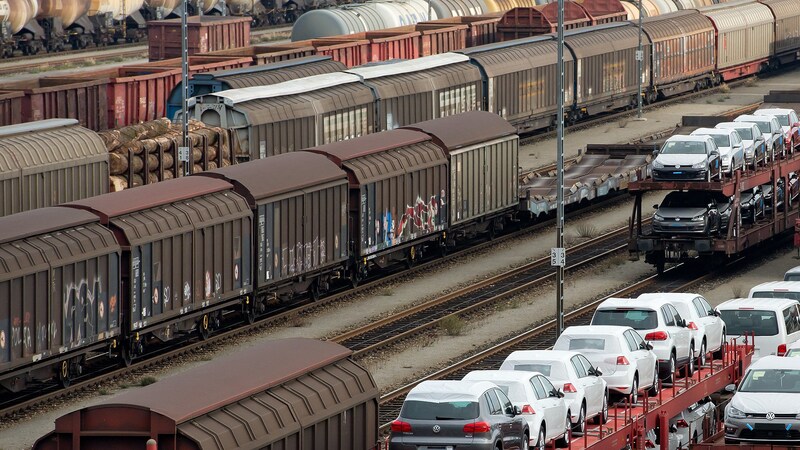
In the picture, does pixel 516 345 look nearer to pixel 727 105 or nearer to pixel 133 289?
pixel 133 289

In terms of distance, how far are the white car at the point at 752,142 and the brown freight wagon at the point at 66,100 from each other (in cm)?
1837

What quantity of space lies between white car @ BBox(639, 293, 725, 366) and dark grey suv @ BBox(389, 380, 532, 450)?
7564 millimetres

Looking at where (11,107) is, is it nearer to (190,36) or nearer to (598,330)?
(598,330)

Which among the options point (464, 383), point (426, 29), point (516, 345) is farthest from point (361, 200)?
point (426, 29)

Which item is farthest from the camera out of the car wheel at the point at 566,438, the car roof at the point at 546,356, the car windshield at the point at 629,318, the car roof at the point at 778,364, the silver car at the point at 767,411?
the car windshield at the point at 629,318

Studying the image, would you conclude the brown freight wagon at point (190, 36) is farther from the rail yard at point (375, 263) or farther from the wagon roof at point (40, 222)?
the wagon roof at point (40, 222)

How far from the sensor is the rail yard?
72.0 ft

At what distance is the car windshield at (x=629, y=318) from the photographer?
1102 inches

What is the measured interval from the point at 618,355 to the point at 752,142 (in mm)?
18954

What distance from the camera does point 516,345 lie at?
34.6 metres

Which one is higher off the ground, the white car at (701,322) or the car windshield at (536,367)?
the car windshield at (536,367)

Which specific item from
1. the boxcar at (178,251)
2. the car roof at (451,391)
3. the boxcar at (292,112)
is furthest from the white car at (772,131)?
the car roof at (451,391)

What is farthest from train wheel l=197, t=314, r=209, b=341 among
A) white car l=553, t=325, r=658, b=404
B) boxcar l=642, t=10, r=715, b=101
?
boxcar l=642, t=10, r=715, b=101

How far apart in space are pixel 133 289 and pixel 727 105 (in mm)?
48149
